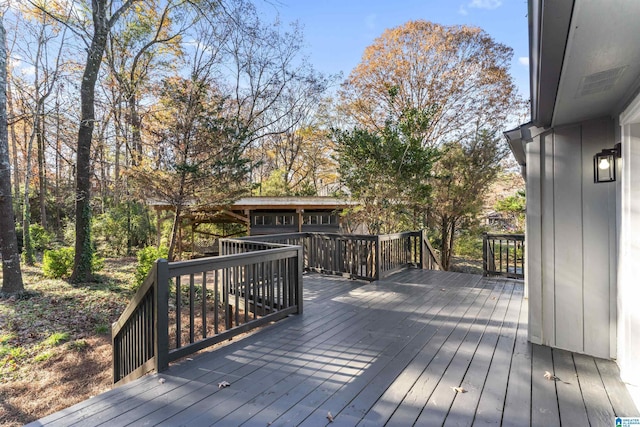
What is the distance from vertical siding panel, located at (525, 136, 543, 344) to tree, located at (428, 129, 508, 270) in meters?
8.22

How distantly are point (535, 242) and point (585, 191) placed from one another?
2.00ft

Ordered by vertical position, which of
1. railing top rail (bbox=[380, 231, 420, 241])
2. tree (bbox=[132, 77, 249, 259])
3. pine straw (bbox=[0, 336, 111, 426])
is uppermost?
tree (bbox=[132, 77, 249, 259])

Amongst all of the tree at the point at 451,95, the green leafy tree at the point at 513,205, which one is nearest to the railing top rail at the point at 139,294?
the tree at the point at 451,95

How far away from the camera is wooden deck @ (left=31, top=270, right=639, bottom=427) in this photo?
1960 mm

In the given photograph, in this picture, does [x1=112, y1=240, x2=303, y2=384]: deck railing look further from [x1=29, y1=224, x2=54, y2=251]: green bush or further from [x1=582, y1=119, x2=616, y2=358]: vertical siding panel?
[x1=29, y1=224, x2=54, y2=251]: green bush

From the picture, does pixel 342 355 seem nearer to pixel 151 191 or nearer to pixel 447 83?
pixel 151 191

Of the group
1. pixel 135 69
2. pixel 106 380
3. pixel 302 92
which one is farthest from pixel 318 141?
pixel 106 380

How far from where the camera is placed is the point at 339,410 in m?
2.04

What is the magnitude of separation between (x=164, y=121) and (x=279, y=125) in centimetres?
960

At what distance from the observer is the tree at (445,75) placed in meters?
12.1

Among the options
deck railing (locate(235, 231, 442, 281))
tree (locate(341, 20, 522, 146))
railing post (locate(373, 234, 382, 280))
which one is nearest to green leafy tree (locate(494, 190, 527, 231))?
tree (locate(341, 20, 522, 146))

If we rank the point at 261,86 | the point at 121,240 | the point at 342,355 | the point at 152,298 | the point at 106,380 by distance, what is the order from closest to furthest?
the point at 152,298 → the point at 342,355 → the point at 106,380 → the point at 261,86 → the point at 121,240

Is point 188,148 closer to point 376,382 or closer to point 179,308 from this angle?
point 179,308

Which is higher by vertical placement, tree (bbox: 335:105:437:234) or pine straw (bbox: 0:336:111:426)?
tree (bbox: 335:105:437:234)
